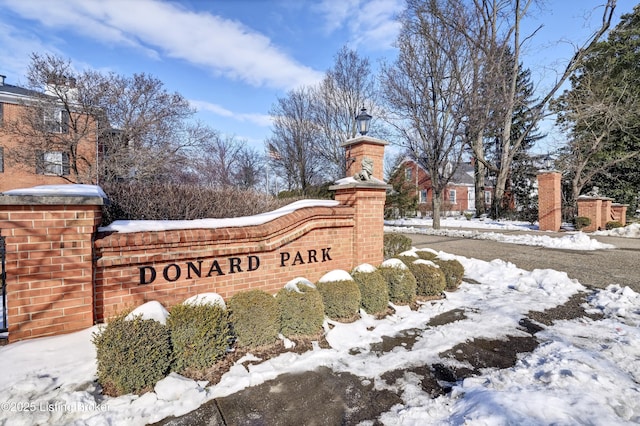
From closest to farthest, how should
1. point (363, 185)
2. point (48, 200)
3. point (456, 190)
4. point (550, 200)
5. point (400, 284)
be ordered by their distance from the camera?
point (48, 200)
point (400, 284)
point (363, 185)
point (550, 200)
point (456, 190)

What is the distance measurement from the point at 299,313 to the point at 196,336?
49.1 inches

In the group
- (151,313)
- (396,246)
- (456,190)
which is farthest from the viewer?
(456,190)

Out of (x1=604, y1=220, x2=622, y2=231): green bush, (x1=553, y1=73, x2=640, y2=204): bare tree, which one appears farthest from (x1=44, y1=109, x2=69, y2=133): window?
(x1=604, y1=220, x2=622, y2=231): green bush

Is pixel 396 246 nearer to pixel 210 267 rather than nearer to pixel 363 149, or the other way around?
pixel 363 149

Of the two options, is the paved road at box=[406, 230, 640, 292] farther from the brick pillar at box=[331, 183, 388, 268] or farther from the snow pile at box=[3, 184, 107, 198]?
the snow pile at box=[3, 184, 107, 198]

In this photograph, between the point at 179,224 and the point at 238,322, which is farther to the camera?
the point at 179,224

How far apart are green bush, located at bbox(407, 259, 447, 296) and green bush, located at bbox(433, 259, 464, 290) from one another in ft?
1.50

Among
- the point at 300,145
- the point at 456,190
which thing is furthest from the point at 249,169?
the point at 456,190

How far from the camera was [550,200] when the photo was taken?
15578 mm

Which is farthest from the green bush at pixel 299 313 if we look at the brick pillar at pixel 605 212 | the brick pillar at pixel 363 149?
the brick pillar at pixel 605 212

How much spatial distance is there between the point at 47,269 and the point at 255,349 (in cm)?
229

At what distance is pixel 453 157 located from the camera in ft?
57.7

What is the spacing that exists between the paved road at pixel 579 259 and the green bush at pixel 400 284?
4.25 metres

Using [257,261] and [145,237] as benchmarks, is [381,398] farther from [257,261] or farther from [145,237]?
[145,237]
